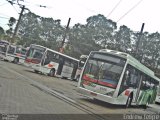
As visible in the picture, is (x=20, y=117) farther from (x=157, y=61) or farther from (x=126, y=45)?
(x=126, y=45)

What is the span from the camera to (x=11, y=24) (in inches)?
3873

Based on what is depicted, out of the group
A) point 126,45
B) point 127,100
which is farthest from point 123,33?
point 127,100

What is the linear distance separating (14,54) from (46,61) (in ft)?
49.1

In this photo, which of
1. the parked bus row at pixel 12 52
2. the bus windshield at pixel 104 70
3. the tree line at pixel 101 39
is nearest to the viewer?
the bus windshield at pixel 104 70

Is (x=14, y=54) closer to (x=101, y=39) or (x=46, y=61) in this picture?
(x=46, y=61)

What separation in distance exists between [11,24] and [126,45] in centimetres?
3258

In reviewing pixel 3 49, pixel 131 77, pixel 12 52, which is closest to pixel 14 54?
pixel 12 52

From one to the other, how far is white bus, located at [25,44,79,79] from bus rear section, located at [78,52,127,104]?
1801cm

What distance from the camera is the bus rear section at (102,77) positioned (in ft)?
56.8

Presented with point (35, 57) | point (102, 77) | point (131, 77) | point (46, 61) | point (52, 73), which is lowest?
point (52, 73)

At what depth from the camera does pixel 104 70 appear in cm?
1772

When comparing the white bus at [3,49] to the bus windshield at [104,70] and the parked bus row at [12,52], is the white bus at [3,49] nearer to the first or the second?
the parked bus row at [12,52]

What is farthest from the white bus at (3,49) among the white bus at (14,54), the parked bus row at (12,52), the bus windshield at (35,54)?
the bus windshield at (35,54)

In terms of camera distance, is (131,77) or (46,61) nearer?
(131,77)
